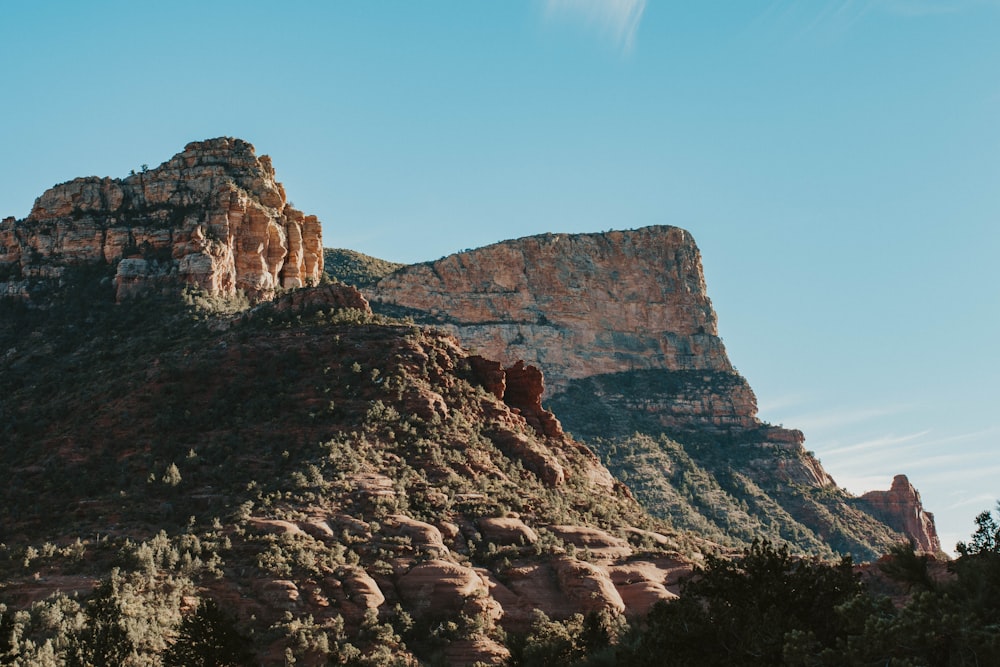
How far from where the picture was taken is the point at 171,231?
2596 inches

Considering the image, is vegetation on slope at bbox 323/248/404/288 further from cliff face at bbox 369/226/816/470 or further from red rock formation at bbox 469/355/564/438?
red rock formation at bbox 469/355/564/438

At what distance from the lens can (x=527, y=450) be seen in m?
52.3

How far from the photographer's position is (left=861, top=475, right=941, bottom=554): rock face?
105 meters

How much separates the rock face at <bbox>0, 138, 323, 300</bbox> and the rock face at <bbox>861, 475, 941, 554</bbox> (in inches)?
2575

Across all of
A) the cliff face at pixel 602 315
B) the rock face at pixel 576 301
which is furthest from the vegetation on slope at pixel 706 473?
the rock face at pixel 576 301

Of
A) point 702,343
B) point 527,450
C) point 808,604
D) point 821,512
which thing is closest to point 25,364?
point 527,450

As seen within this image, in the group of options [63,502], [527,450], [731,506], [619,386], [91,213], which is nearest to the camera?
[63,502]

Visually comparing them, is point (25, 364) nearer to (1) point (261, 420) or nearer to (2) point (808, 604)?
(1) point (261, 420)

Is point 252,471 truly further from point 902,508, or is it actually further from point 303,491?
point 902,508

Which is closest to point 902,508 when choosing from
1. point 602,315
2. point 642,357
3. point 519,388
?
point 642,357

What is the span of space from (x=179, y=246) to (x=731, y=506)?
181 ft

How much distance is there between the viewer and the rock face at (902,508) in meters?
105

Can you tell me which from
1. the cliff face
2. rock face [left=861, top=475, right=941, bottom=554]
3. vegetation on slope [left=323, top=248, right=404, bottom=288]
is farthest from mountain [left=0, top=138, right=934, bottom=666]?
vegetation on slope [left=323, top=248, right=404, bottom=288]

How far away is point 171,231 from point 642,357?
7010cm
